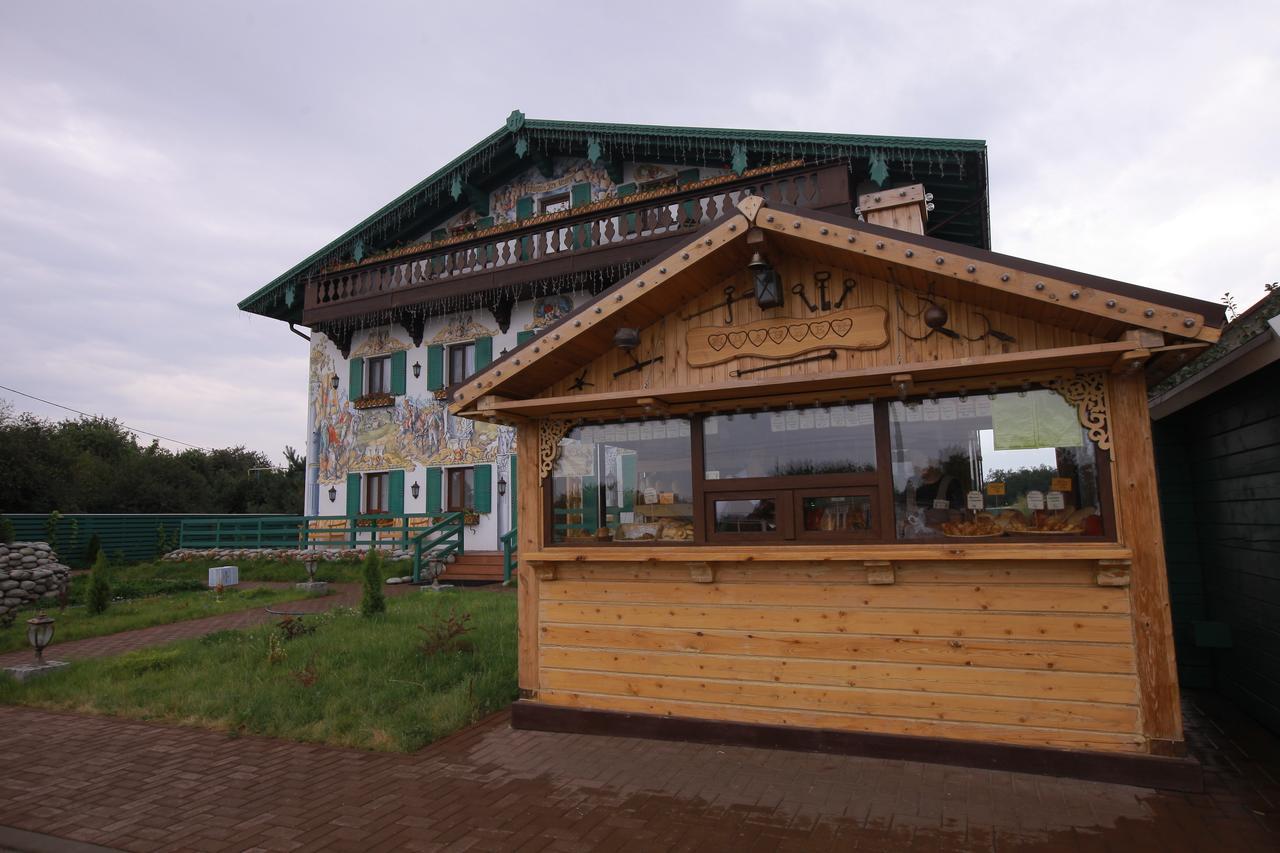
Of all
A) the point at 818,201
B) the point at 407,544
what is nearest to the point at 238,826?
the point at 818,201

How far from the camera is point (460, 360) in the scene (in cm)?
1861

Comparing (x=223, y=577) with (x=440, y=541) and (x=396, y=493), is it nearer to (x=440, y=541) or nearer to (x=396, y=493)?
(x=396, y=493)

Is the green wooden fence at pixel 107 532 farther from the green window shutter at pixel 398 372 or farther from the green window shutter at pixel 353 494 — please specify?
the green window shutter at pixel 398 372

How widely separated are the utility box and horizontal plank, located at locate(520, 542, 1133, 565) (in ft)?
43.2

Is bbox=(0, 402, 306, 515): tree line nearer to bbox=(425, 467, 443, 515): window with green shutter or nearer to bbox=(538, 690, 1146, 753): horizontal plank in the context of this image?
bbox=(425, 467, 443, 515): window with green shutter

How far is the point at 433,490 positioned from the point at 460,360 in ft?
10.9

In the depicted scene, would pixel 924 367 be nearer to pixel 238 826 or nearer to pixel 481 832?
pixel 481 832

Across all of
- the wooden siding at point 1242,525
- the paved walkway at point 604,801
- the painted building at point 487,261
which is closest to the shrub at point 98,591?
the painted building at point 487,261

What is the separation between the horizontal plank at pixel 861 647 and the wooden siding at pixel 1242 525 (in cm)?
184

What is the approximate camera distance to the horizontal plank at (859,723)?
4.70 m

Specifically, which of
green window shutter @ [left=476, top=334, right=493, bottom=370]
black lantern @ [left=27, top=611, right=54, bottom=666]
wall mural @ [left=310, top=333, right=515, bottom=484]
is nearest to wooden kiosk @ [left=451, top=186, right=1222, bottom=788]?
black lantern @ [left=27, top=611, right=54, bottom=666]

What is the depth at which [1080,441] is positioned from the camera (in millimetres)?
4945

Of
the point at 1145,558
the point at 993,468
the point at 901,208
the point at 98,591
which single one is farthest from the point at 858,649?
the point at 98,591

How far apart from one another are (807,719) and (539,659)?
2291 millimetres
